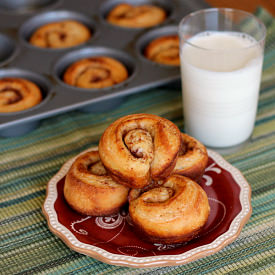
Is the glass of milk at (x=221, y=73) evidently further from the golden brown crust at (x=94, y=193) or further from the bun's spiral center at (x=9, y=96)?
the bun's spiral center at (x=9, y=96)

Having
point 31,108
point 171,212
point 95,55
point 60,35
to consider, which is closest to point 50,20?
point 60,35

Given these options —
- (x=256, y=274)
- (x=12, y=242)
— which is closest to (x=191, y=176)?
(x=256, y=274)

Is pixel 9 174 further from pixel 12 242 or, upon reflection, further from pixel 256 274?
pixel 256 274

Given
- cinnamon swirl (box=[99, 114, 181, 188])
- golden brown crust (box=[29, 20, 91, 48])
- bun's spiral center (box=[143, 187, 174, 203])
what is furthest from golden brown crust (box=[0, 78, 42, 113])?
bun's spiral center (box=[143, 187, 174, 203])

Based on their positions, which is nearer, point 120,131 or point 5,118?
point 120,131

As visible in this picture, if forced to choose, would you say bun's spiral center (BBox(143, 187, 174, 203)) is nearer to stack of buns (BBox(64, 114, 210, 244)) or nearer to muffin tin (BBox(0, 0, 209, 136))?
stack of buns (BBox(64, 114, 210, 244))

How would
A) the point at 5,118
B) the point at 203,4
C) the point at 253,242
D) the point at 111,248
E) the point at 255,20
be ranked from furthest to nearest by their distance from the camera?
the point at 203,4
the point at 5,118
the point at 255,20
the point at 253,242
the point at 111,248

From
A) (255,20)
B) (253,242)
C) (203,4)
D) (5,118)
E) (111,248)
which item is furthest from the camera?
(203,4)
